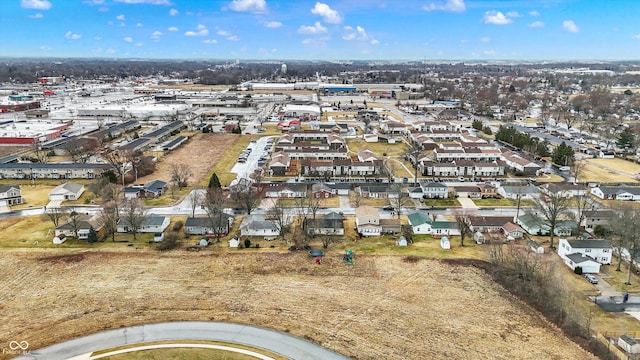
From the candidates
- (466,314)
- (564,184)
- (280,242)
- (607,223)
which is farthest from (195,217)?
(564,184)

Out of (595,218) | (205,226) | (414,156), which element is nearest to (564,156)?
(414,156)

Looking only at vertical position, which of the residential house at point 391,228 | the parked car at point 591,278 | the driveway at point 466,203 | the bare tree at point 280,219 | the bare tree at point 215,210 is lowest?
the parked car at point 591,278

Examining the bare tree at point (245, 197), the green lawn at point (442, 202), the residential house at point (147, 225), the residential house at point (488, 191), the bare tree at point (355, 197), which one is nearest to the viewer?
the residential house at point (147, 225)

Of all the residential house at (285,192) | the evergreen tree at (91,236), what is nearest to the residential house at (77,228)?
the evergreen tree at (91,236)

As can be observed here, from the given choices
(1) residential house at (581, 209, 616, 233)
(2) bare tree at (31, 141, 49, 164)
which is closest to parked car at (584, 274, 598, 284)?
(1) residential house at (581, 209, 616, 233)

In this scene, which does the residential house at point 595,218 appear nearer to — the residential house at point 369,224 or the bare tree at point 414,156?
the bare tree at point 414,156

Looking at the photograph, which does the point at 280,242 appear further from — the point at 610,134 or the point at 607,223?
the point at 610,134

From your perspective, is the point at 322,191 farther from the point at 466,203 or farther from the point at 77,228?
the point at 77,228
